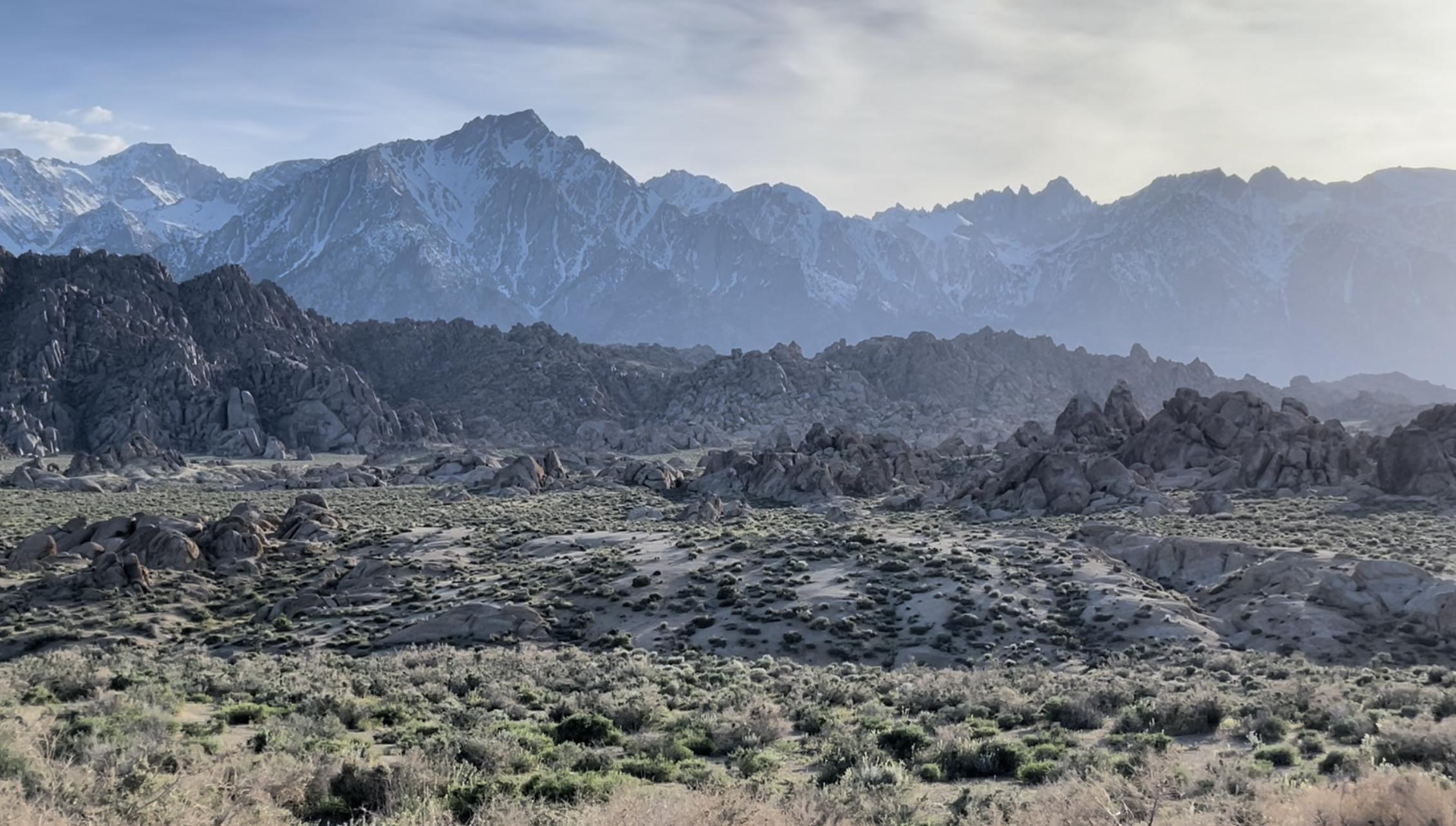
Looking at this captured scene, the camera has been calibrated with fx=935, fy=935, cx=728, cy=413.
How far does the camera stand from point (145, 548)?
4628 cm

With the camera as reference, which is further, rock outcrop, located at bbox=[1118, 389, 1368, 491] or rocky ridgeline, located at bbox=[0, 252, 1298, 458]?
rocky ridgeline, located at bbox=[0, 252, 1298, 458]

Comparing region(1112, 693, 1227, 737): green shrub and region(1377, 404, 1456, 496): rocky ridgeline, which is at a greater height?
region(1377, 404, 1456, 496): rocky ridgeline

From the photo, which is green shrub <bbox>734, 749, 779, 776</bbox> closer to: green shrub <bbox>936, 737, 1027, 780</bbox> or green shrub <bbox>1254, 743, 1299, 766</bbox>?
green shrub <bbox>936, 737, 1027, 780</bbox>

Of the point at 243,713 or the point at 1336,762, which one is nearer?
the point at 1336,762

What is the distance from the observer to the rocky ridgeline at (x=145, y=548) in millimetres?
41406

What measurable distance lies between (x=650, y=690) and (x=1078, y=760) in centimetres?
1083

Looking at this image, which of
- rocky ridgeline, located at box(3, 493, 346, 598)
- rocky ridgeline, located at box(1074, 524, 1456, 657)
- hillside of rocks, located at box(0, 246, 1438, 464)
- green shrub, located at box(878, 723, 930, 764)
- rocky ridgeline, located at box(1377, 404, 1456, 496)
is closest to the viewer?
green shrub, located at box(878, 723, 930, 764)

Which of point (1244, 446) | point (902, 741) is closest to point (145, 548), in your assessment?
point (902, 741)

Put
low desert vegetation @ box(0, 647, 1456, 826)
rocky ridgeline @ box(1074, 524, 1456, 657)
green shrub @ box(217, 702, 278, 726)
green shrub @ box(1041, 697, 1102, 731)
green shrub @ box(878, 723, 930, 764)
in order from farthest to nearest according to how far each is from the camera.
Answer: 1. rocky ridgeline @ box(1074, 524, 1456, 657)
2. green shrub @ box(1041, 697, 1102, 731)
3. green shrub @ box(217, 702, 278, 726)
4. green shrub @ box(878, 723, 930, 764)
5. low desert vegetation @ box(0, 647, 1456, 826)

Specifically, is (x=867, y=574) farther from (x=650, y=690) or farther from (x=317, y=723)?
(x=317, y=723)

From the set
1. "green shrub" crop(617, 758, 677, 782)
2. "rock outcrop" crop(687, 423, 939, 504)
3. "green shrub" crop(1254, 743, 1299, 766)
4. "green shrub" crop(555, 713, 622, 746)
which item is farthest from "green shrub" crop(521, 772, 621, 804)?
"rock outcrop" crop(687, 423, 939, 504)

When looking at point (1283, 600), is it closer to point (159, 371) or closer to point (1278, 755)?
point (1278, 755)

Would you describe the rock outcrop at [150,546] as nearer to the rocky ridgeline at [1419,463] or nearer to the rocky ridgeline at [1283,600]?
the rocky ridgeline at [1283,600]

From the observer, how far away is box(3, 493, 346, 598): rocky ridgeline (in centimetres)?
4141
